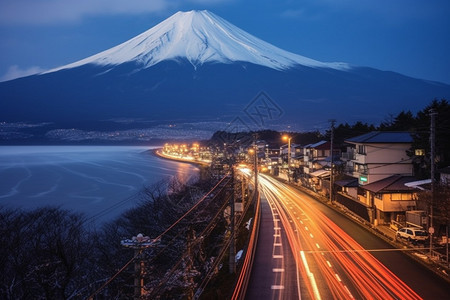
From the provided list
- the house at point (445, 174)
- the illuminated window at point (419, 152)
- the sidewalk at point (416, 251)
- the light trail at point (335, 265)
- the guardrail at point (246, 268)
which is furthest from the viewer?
the illuminated window at point (419, 152)

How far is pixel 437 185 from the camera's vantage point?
15320 millimetres

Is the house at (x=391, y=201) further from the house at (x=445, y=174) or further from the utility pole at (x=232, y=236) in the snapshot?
the utility pole at (x=232, y=236)

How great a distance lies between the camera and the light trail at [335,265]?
10383 mm

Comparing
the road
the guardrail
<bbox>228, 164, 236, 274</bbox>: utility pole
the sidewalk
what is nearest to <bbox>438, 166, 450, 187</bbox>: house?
the sidewalk

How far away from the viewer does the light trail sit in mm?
10383

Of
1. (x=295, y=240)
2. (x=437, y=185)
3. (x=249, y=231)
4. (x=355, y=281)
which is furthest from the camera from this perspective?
(x=249, y=231)

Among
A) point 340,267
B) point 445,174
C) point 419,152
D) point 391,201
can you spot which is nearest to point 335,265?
point 340,267

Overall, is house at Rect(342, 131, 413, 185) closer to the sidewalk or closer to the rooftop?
the rooftop

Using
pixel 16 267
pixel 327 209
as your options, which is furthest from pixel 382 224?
pixel 16 267

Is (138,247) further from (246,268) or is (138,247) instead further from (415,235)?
(415,235)

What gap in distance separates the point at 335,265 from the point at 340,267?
27cm

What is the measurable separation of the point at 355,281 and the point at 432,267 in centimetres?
284

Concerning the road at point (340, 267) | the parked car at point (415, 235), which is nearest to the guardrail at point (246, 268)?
the road at point (340, 267)

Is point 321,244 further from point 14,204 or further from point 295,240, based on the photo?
point 14,204
